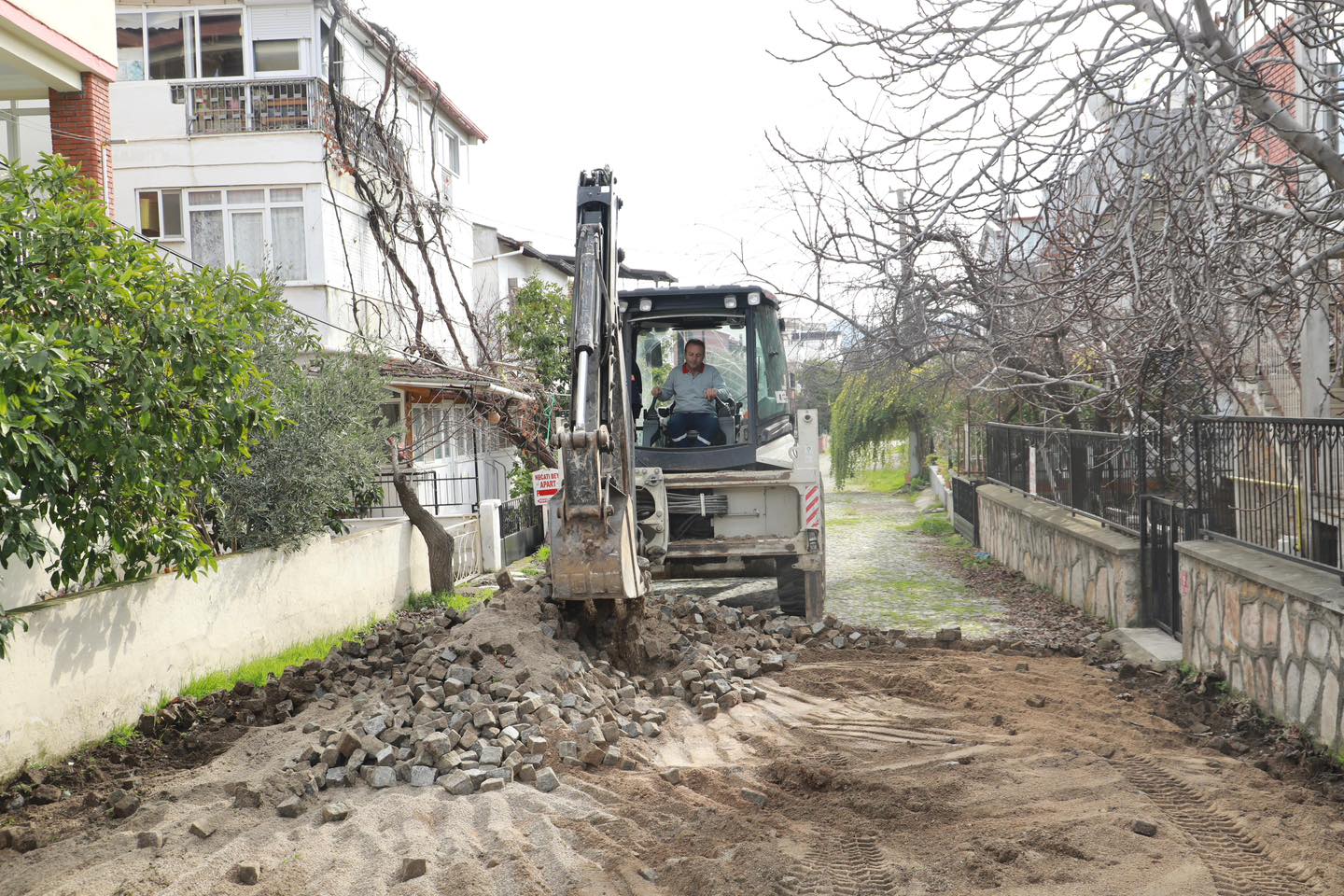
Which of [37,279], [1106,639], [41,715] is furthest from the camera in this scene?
[1106,639]

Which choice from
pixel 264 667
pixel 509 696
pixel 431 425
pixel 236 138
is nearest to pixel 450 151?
pixel 431 425

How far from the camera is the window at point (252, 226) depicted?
19.3m

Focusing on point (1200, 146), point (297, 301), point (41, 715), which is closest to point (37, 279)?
point (41, 715)

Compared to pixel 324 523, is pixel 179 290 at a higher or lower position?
higher

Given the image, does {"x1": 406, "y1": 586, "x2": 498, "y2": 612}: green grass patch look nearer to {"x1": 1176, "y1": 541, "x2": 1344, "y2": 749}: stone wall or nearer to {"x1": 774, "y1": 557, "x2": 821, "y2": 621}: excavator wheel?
{"x1": 774, "y1": 557, "x2": 821, "y2": 621}: excavator wheel

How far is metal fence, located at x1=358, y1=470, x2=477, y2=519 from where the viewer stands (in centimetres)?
1940

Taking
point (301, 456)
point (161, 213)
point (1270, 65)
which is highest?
point (161, 213)

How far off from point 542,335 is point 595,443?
1835 centimetres

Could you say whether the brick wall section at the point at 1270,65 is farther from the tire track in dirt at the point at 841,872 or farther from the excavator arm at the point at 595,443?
the excavator arm at the point at 595,443

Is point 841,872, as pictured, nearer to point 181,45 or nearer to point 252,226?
point 252,226

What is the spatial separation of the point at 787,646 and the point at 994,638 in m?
2.03

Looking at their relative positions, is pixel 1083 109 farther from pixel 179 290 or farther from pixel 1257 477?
pixel 179 290

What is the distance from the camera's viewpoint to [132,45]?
19781 mm

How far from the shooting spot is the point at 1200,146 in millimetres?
6281
